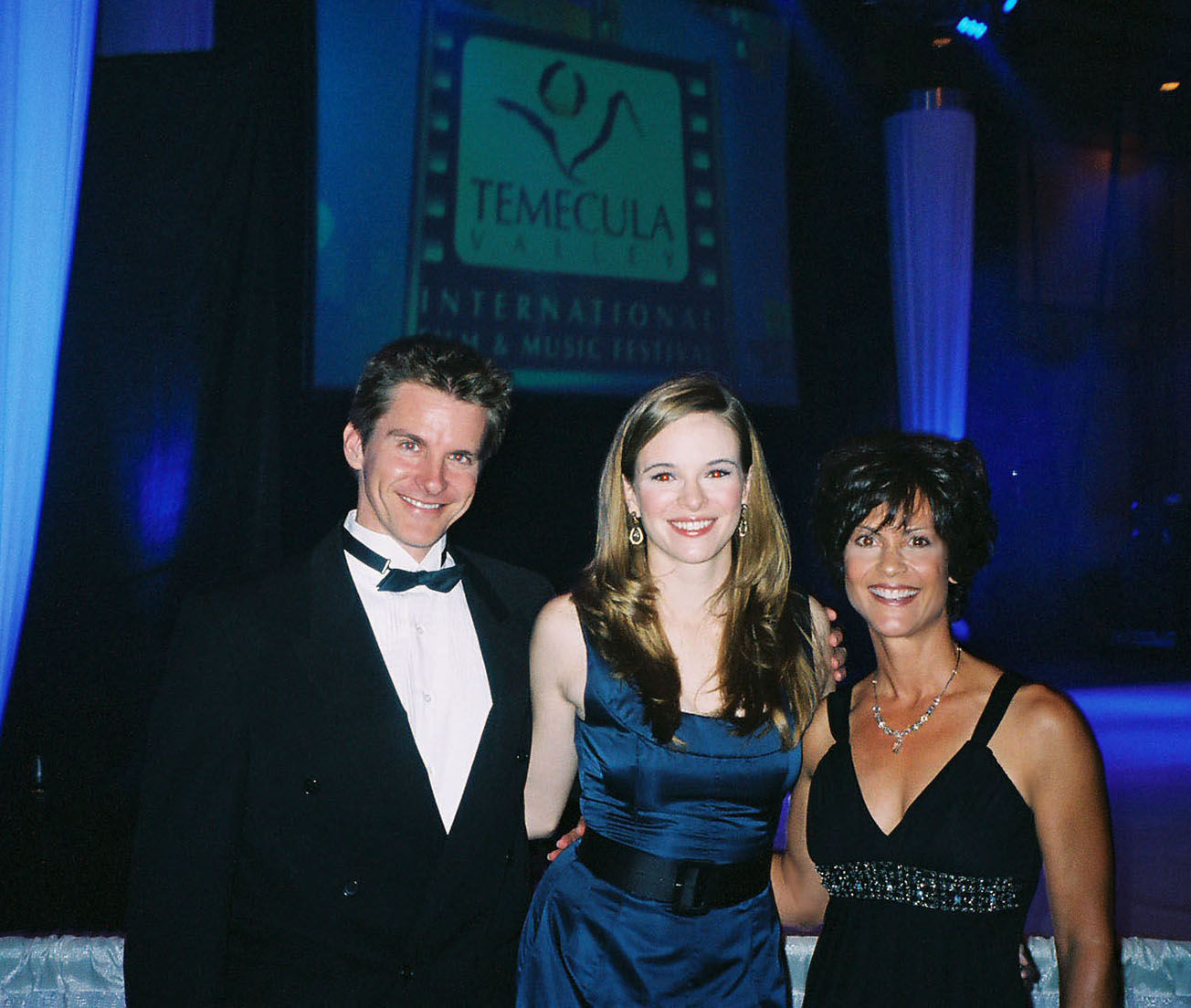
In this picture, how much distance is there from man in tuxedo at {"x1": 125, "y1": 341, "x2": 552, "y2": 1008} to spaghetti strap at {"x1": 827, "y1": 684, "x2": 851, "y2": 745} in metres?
0.62

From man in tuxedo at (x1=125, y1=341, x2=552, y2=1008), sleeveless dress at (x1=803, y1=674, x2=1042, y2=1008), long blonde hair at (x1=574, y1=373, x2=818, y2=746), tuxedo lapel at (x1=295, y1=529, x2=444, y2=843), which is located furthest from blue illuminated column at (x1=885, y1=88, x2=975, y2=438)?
tuxedo lapel at (x1=295, y1=529, x2=444, y2=843)

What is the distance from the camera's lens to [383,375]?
1992 mm

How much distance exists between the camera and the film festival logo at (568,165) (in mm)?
5820

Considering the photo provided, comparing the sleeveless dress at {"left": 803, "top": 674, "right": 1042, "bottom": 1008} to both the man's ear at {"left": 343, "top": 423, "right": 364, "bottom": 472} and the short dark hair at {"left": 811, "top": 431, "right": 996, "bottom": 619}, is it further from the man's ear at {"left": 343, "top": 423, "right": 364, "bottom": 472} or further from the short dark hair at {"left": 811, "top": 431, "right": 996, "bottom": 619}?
the man's ear at {"left": 343, "top": 423, "right": 364, "bottom": 472}

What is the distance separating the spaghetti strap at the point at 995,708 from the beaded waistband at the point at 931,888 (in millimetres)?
243

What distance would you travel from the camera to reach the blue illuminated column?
7.19 metres

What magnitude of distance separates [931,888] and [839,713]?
382 millimetres

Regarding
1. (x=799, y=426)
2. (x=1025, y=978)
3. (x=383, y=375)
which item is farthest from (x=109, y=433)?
(x=799, y=426)

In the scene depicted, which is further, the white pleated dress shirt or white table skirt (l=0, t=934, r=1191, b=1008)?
white table skirt (l=0, t=934, r=1191, b=1008)

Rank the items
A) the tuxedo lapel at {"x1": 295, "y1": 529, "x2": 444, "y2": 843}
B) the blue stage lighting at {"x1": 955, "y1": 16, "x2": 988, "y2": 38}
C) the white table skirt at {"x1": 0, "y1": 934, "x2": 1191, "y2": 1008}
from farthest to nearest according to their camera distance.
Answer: the blue stage lighting at {"x1": 955, "y1": 16, "x2": 988, "y2": 38}, the white table skirt at {"x1": 0, "y1": 934, "x2": 1191, "y2": 1008}, the tuxedo lapel at {"x1": 295, "y1": 529, "x2": 444, "y2": 843}

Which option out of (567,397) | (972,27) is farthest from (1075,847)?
(972,27)

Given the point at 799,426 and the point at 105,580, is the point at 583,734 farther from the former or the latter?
the point at 799,426

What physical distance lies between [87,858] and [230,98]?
9.95 feet

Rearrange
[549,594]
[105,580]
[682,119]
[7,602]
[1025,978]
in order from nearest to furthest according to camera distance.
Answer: [1025,978]
[549,594]
[7,602]
[105,580]
[682,119]
